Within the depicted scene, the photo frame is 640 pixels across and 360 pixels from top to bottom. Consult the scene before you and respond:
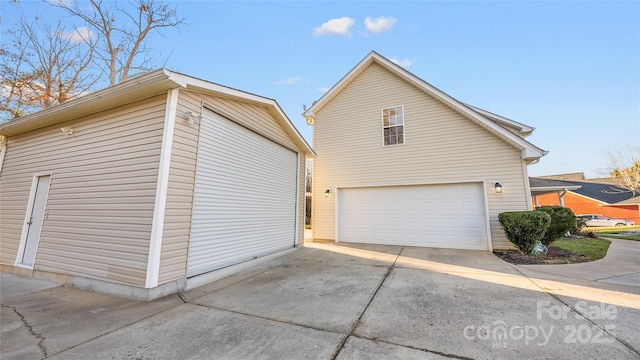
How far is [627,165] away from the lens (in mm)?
14672

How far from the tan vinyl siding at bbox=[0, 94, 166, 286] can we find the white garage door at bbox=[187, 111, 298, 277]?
778mm

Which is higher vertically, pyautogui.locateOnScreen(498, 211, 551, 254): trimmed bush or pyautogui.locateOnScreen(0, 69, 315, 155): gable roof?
pyautogui.locateOnScreen(0, 69, 315, 155): gable roof

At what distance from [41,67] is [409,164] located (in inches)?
629

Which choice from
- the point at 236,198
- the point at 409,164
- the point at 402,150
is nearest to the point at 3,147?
the point at 236,198

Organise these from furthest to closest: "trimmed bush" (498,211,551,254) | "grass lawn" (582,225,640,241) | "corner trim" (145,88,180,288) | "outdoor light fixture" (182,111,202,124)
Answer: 1. "grass lawn" (582,225,640,241)
2. "trimmed bush" (498,211,551,254)
3. "outdoor light fixture" (182,111,202,124)
4. "corner trim" (145,88,180,288)

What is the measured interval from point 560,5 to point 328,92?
7.32m

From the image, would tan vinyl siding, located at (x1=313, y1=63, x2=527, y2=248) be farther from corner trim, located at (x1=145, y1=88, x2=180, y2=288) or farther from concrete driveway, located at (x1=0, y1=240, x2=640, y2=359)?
corner trim, located at (x1=145, y1=88, x2=180, y2=288)

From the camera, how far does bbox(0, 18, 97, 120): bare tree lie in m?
9.33

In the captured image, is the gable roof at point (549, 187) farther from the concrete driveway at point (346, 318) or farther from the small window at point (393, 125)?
the small window at point (393, 125)

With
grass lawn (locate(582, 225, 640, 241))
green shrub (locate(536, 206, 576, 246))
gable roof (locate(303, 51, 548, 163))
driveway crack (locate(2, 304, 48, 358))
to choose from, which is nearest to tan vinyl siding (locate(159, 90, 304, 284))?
driveway crack (locate(2, 304, 48, 358))

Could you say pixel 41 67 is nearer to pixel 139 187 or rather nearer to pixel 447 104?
pixel 139 187

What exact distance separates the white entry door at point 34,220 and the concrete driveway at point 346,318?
0.46 meters

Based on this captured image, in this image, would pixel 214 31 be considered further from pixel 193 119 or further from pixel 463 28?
pixel 463 28

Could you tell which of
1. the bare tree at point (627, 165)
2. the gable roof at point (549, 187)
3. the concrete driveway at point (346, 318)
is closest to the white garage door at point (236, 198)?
the concrete driveway at point (346, 318)
